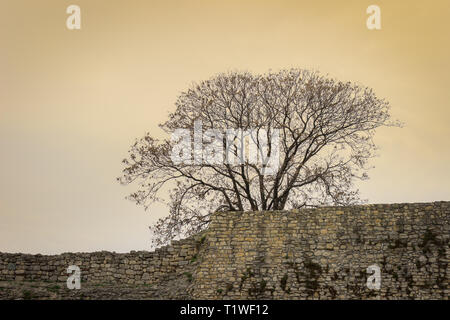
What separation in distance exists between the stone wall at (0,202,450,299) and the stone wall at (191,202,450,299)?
0.03 m

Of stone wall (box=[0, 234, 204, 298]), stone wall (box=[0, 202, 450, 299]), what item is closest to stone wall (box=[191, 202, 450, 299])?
stone wall (box=[0, 202, 450, 299])

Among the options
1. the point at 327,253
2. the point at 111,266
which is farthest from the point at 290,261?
the point at 111,266

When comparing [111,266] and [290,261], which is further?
[111,266]

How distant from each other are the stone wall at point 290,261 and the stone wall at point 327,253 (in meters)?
0.03

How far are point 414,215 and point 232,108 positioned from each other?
10692mm

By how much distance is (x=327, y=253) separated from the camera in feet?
75.8

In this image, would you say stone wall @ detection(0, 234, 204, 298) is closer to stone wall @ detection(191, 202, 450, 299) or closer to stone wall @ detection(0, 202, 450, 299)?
stone wall @ detection(0, 202, 450, 299)

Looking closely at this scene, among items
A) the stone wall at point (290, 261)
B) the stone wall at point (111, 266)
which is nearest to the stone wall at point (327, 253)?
the stone wall at point (290, 261)

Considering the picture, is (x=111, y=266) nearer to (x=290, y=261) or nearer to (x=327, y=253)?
(x=290, y=261)

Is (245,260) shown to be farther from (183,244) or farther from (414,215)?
(414,215)

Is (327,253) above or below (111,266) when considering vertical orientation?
above

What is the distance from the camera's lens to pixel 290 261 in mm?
23094

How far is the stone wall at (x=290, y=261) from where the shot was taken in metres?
22.2

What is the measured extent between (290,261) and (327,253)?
51.8 inches
